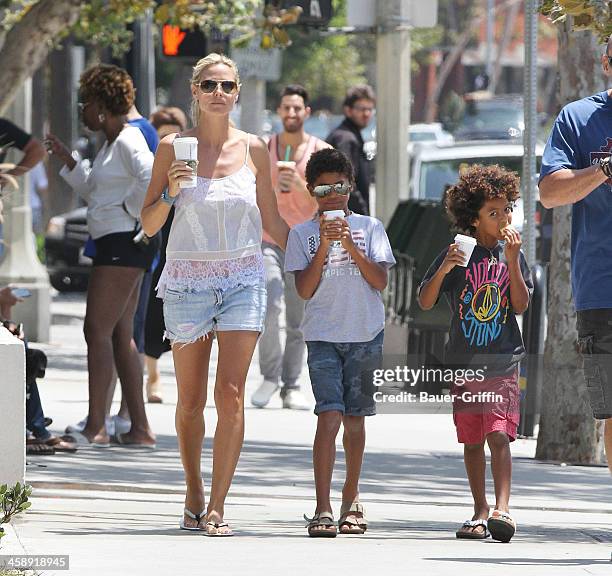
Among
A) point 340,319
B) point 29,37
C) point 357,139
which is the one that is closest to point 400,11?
point 357,139

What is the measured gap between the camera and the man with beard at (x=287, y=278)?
37.9 ft

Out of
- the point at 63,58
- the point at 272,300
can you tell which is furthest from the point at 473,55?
the point at 272,300

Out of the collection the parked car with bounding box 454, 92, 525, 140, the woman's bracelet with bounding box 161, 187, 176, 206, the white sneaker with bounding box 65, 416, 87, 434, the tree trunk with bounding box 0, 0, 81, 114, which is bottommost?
the white sneaker with bounding box 65, 416, 87, 434

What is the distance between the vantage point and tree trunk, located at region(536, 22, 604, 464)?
10.1 meters

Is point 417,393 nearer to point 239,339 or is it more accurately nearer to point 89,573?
point 239,339

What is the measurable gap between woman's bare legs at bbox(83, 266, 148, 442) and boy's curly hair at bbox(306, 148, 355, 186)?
2.47 meters

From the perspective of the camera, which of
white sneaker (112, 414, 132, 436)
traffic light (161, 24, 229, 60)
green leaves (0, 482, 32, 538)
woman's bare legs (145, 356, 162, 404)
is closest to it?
green leaves (0, 482, 32, 538)

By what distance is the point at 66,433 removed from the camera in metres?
9.98

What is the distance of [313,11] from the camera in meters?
13.1

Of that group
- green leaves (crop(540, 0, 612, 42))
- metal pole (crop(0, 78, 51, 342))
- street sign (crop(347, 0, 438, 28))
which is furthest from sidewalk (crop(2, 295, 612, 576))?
metal pole (crop(0, 78, 51, 342))

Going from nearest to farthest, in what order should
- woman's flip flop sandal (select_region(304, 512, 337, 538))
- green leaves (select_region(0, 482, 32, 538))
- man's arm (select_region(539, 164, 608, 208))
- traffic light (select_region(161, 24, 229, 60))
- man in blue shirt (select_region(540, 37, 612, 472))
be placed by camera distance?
1. green leaves (select_region(0, 482, 32, 538))
2. man's arm (select_region(539, 164, 608, 208))
3. man in blue shirt (select_region(540, 37, 612, 472))
4. woman's flip flop sandal (select_region(304, 512, 337, 538))
5. traffic light (select_region(161, 24, 229, 60))

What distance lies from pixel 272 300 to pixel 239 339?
14.7 ft

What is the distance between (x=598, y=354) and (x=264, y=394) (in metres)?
5.55

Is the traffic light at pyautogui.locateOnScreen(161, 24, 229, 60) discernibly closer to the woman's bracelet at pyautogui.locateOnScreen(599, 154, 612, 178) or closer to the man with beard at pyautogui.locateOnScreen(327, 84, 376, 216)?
the man with beard at pyautogui.locateOnScreen(327, 84, 376, 216)
